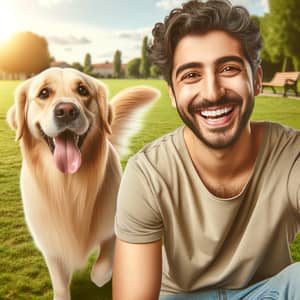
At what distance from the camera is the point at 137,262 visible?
5.62ft

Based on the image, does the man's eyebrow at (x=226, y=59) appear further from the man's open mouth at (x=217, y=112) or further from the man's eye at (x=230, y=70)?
the man's open mouth at (x=217, y=112)

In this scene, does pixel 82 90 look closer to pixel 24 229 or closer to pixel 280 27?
pixel 24 229

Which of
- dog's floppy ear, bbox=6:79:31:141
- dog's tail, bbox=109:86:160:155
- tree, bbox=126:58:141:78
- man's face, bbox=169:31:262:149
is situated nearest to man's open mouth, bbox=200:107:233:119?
man's face, bbox=169:31:262:149

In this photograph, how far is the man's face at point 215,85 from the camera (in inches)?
66.0

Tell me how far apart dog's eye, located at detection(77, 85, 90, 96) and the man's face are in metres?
0.37

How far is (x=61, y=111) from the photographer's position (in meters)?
1.68

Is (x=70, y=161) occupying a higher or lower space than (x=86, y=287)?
higher

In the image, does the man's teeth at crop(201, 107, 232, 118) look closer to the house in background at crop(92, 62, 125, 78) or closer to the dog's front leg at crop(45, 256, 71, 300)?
the house in background at crop(92, 62, 125, 78)

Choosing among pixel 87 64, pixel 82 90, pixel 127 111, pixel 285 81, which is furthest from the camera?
pixel 285 81

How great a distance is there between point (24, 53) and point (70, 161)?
529 millimetres

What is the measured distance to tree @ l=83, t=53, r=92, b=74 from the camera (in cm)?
201

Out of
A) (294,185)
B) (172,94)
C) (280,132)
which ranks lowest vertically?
(294,185)

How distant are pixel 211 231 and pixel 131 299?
1.29ft

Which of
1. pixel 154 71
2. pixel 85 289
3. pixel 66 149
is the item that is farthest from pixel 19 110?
pixel 85 289
